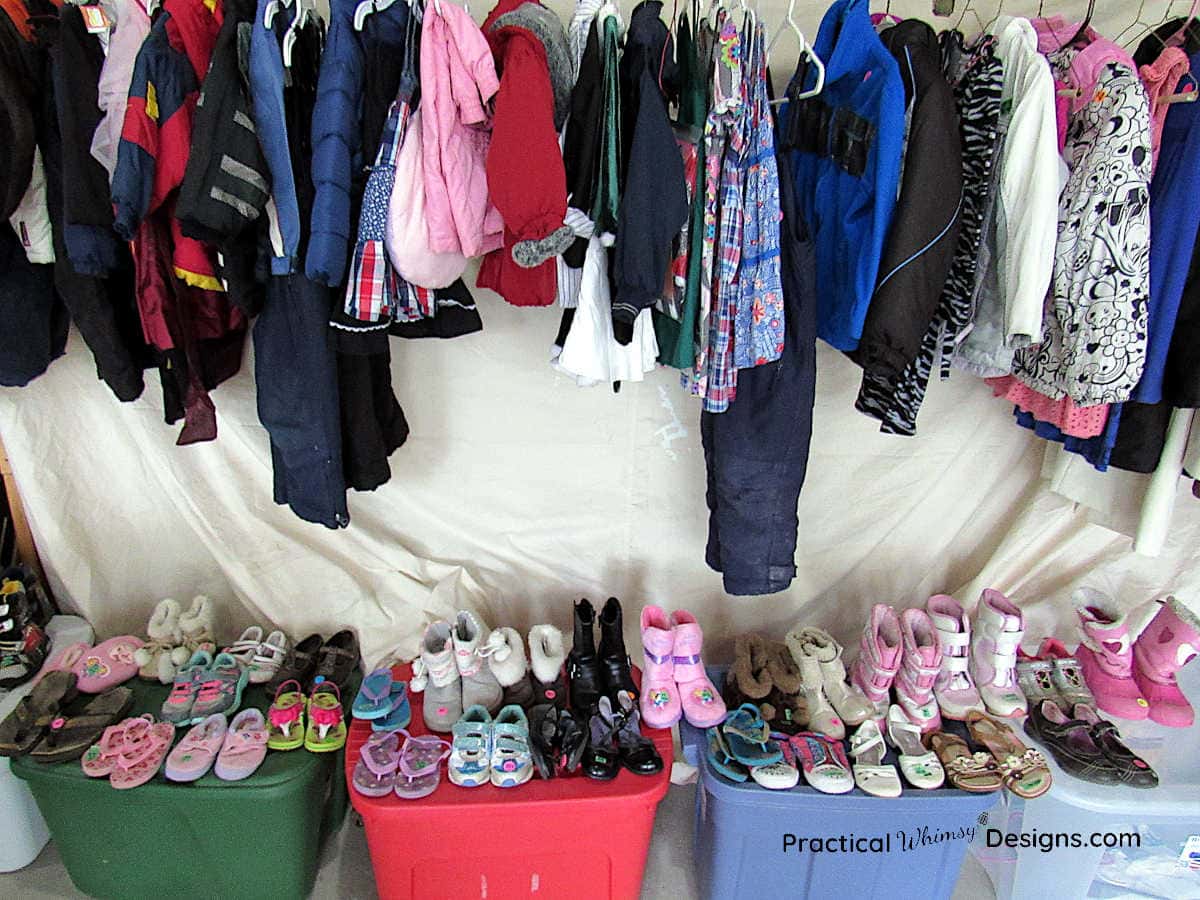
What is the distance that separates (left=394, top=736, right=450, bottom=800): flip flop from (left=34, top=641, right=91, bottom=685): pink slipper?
83 centimetres

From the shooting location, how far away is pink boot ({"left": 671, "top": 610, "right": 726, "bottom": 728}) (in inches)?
65.1

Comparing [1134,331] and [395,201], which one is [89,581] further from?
[1134,331]

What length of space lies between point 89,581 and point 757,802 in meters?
1.67

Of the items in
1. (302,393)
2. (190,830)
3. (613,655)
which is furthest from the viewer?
(613,655)

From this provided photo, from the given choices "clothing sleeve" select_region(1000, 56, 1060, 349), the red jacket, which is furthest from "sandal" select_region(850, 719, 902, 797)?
the red jacket

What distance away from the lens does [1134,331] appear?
50.4 inches

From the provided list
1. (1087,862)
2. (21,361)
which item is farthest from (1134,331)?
(21,361)

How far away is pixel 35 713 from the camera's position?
5.22ft

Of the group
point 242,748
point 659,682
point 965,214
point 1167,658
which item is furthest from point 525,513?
point 1167,658

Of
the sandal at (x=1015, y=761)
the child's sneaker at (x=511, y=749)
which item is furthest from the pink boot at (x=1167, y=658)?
the child's sneaker at (x=511, y=749)

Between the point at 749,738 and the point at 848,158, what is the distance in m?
1.12

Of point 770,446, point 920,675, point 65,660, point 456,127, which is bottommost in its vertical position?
point 65,660

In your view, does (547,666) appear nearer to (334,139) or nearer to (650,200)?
(650,200)

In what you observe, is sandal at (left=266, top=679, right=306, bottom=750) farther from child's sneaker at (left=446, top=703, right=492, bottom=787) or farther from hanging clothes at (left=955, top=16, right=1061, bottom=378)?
hanging clothes at (left=955, top=16, right=1061, bottom=378)
